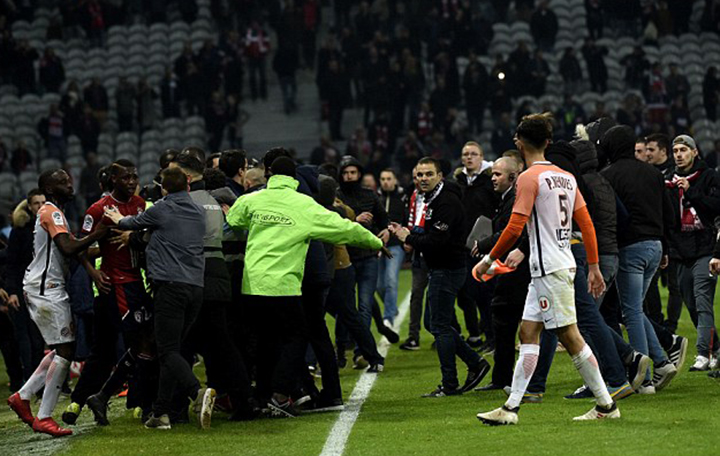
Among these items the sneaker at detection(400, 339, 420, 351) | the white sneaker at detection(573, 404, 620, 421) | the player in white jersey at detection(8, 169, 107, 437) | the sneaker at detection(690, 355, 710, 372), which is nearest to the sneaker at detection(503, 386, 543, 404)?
the white sneaker at detection(573, 404, 620, 421)

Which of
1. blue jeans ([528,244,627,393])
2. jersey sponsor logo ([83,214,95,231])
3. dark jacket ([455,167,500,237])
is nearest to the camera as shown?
blue jeans ([528,244,627,393])

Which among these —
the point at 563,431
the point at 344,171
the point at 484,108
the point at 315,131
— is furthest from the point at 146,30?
the point at 563,431

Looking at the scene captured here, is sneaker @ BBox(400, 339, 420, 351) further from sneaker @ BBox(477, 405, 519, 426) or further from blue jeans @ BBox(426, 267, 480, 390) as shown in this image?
sneaker @ BBox(477, 405, 519, 426)

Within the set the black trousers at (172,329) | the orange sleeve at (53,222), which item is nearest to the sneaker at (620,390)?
the black trousers at (172,329)

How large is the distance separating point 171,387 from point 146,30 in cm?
2487

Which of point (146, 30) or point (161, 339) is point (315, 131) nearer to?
point (146, 30)

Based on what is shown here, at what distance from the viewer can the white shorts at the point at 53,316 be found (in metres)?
9.21

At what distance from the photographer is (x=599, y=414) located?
26.7 ft

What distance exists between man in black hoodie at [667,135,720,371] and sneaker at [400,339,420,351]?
3493 millimetres

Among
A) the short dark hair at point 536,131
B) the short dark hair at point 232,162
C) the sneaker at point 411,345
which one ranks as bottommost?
the sneaker at point 411,345

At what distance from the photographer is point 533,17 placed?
96.8ft

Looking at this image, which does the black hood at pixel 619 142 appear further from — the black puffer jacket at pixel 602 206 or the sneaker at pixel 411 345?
the sneaker at pixel 411 345

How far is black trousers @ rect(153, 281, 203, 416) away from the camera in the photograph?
341 inches

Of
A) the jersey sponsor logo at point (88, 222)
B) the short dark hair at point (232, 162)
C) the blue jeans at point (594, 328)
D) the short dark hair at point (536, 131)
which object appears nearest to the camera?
the short dark hair at point (536, 131)
